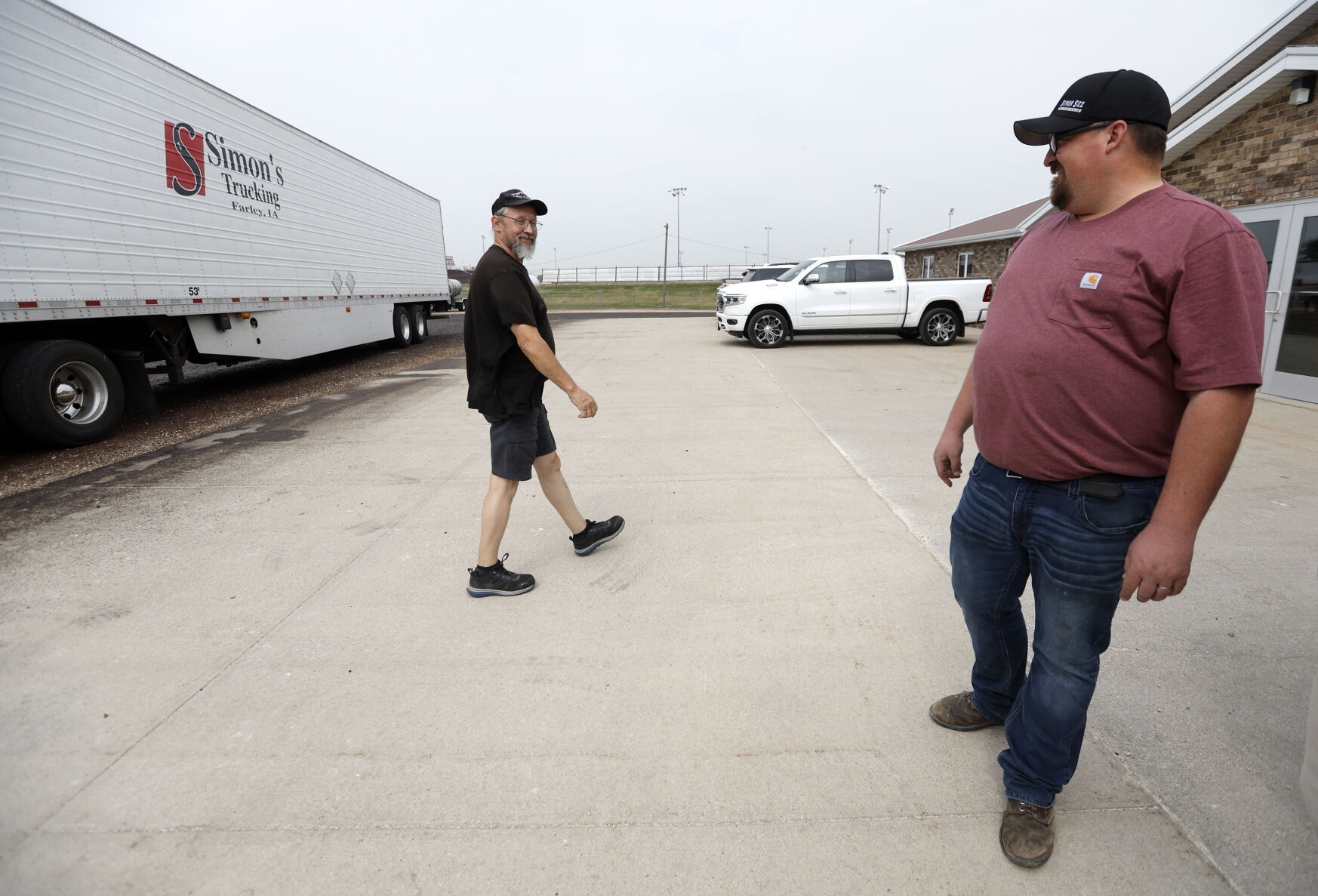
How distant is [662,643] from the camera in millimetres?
2990

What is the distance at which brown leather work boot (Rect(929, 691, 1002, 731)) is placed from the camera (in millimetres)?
2373

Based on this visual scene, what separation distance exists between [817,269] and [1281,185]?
23.6 feet

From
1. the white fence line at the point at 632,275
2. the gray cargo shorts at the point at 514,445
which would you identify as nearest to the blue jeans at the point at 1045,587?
the gray cargo shorts at the point at 514,445

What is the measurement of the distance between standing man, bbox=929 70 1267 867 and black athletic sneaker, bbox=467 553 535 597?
86.0 inches

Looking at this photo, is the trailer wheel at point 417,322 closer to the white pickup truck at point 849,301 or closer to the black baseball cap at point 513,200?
the white pickup truck at point 849,301

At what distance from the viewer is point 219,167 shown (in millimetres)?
9047

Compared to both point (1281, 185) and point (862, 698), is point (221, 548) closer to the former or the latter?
point (862, 698)

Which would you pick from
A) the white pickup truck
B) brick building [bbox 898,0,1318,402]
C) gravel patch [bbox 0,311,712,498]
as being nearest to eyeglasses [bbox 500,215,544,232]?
gravel patch [bbox 0,311,712,498]

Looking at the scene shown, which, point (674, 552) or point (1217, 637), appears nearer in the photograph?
point (1217, 637)

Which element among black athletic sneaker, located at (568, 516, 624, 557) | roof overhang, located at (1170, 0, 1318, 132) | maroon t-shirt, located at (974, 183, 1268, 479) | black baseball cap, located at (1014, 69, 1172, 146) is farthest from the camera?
roof overhang, located at (1170, 0, 1318, 132)

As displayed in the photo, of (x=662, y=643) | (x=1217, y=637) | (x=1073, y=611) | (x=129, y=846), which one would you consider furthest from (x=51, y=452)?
(x=1217, y=637)

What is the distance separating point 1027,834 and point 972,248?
2593cm

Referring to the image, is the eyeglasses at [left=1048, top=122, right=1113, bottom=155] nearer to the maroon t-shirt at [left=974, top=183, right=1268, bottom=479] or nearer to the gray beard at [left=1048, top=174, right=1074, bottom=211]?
the gray beard at [left=1048, top=174, right=1074, bottom=211]

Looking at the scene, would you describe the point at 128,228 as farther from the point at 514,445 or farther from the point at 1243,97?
the point at 1243,97
